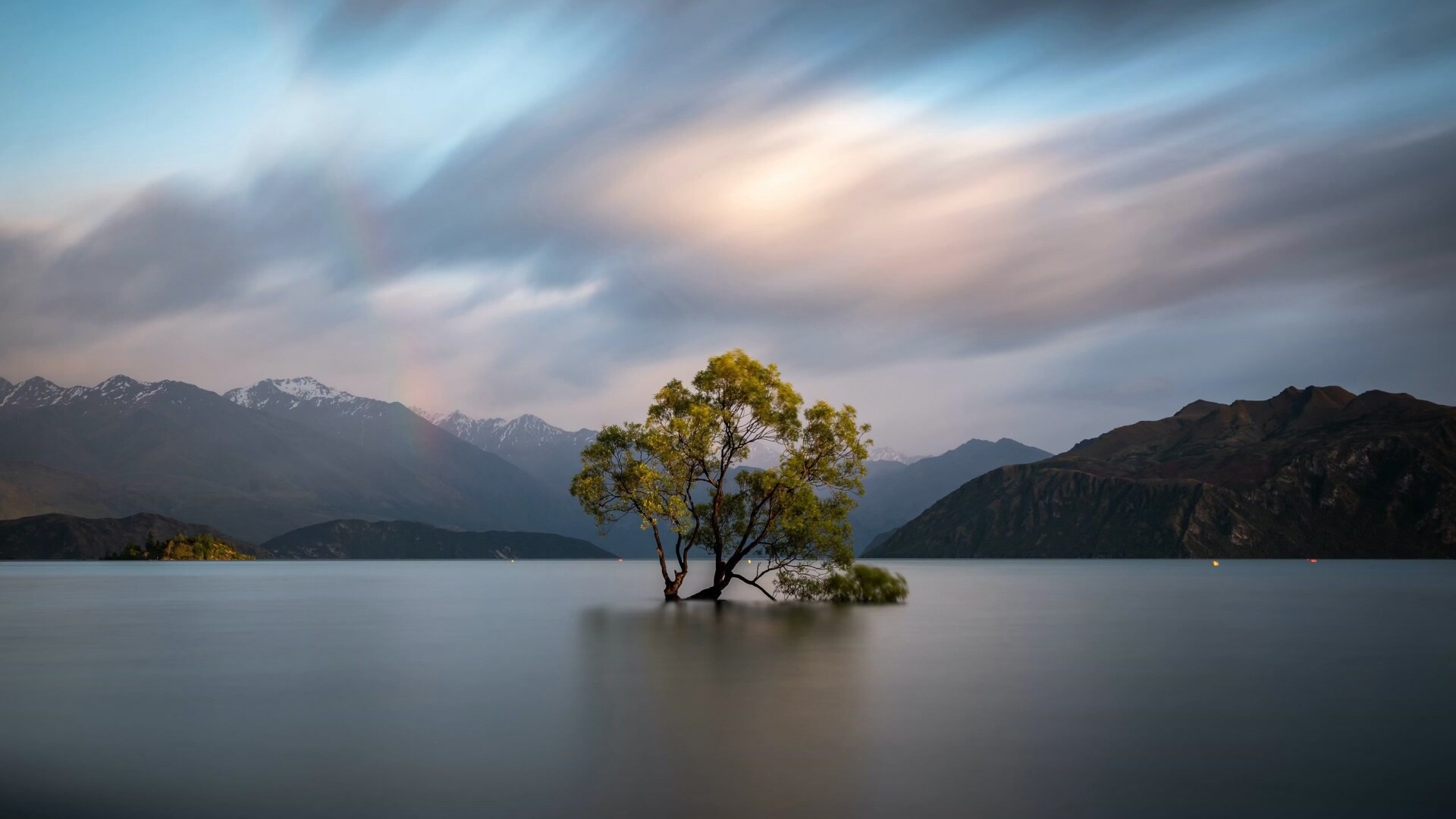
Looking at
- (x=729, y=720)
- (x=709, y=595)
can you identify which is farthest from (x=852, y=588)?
(x=729, y=720)

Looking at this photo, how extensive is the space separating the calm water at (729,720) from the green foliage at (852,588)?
2186cm

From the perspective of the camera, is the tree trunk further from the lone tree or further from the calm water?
the calm water

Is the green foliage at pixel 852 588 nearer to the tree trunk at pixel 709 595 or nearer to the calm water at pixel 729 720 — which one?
the tree trunk at pixel 709 595

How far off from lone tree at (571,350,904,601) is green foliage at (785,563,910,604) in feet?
14.2

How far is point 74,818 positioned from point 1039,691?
75.4ft

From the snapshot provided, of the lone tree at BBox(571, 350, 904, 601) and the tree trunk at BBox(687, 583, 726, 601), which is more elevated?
the lone tree at BBox(571, 350, 904, 601)

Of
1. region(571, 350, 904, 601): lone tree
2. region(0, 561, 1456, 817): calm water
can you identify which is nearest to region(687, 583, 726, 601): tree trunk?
region(571, 350, 904, 601): lone tree

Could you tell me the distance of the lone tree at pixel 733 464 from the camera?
66.8m

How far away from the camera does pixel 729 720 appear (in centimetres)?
2325

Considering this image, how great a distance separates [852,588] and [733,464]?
46.9 feet

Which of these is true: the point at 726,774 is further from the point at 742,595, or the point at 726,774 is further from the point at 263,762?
the point at 742,595

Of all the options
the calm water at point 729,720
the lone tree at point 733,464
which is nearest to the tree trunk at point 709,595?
the lone tree at point 733,464

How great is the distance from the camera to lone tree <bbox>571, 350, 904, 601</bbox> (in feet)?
219

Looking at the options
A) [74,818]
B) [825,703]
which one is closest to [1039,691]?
[825,703]
